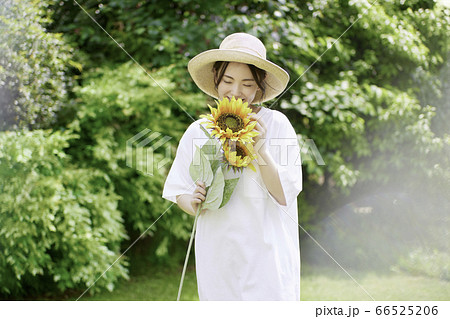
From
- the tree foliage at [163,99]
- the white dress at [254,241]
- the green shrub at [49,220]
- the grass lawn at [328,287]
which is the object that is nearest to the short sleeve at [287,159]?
the white dress at [254,241]

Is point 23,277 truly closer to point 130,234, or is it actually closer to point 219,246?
point 130,234

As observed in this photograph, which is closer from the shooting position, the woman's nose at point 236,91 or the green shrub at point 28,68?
the woman's nose at point 236,91

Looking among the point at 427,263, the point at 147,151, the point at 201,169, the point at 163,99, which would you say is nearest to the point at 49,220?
the point at 147,151

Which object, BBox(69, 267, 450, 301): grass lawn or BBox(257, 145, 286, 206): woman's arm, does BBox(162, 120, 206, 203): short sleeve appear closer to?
BBox(257, 145, 286, 206): woman's arm

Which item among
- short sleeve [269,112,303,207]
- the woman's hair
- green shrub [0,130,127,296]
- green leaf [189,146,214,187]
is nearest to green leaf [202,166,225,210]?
green leaf [189,146,214,187]

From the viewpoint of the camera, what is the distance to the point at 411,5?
272 cm

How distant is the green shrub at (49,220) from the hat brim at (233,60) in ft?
4.01

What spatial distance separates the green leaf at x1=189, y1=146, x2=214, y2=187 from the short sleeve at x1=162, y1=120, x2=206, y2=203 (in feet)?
0.16

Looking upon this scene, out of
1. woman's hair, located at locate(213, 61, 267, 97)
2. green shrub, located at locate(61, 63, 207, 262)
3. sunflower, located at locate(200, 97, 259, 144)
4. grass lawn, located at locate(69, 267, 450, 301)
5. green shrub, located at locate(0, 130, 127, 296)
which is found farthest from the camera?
green shrub, located at locate(61, 63, 207, 262)

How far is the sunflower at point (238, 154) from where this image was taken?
1104 millimetres

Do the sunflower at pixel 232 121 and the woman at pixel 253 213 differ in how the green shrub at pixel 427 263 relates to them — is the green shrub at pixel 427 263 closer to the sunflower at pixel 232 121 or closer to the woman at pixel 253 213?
the woman at pixel 253 213

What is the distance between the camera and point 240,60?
1.16 meters

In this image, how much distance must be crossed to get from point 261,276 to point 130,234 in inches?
72.8

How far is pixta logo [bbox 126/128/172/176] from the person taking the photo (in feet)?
8.46
